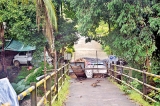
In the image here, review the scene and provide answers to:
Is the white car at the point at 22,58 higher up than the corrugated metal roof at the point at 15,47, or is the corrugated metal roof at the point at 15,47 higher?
the corrugated metal roof at the point at 15,47

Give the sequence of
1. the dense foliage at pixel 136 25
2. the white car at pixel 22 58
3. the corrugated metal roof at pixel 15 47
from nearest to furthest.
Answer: the dense foliage at pixel 136 25
the corrugated metal roof at pixel 15 47
the white car at pixel 22 58

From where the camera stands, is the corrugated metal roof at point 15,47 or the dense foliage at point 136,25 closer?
the dense foliage at point 136,25

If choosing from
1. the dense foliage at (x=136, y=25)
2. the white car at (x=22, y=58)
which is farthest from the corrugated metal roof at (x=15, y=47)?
the dense foliage at (x=136, y=25)

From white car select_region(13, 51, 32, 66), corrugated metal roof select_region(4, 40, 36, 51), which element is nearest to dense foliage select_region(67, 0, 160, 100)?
corrugated metal roof select_region(4, 40, 36, 51)

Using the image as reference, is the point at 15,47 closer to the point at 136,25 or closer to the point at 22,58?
the point at 22,58

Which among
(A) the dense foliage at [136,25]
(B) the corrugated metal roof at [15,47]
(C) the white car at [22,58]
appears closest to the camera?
(A) the dense foliage at [136,25]

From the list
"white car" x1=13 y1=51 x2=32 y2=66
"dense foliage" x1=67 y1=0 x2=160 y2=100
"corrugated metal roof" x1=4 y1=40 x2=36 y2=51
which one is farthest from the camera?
"white car" x1=13 y1=51 x2=32 y2=66

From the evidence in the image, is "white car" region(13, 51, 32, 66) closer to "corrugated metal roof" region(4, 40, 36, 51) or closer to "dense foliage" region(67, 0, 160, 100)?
"corrugated metal roof" region(4, 40, 36, 51)

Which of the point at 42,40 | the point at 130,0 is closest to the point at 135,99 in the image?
the point at 130,0

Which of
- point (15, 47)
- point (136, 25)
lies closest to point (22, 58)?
point (15, 47)

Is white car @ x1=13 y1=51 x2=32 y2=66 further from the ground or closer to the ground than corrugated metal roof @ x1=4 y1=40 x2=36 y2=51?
closer to the ground

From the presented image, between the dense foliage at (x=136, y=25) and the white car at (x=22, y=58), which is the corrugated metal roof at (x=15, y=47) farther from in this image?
the dense foliage at (x=136, y=25)

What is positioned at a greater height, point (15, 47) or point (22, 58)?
point (15, 47)

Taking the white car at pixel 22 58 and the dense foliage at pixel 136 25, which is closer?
the dense foliage at pixel 136 25
